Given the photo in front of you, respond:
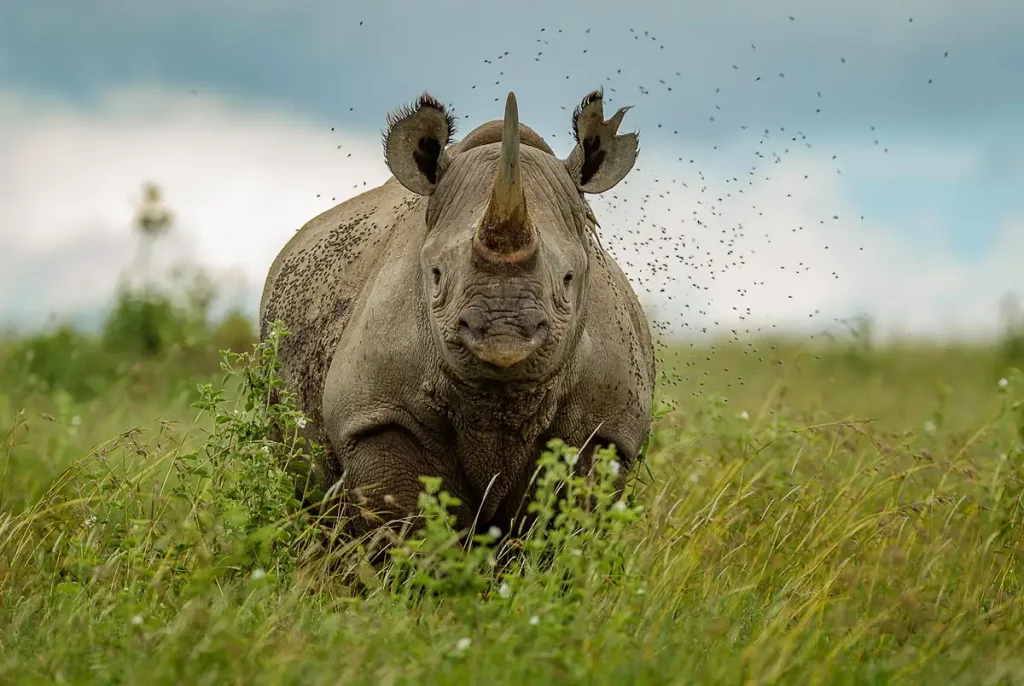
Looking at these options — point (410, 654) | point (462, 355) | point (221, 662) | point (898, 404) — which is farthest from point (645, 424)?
point (898, 404)

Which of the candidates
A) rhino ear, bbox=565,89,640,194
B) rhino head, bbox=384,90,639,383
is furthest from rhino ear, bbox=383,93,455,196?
rhino ear, bbox=565,89,640,194

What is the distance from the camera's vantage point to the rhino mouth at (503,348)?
484 cm

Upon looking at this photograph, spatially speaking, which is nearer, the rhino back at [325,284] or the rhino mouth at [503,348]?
the rhino mouth at [503,348]

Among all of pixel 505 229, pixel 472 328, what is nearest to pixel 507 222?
pixel 505 229

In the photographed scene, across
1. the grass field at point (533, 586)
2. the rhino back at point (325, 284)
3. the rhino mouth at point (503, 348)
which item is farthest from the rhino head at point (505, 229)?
Result: the grass field at point (533, 586)

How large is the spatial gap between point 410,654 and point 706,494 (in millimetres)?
3395

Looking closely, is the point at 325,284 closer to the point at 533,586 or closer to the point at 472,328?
the point at 472,328

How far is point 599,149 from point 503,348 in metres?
1.47

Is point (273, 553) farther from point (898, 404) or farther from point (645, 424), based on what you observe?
point (898, 404)

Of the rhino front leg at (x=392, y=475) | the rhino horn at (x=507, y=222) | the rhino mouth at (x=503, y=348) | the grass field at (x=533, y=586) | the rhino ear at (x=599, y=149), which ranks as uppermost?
the rhino ear at (x=599, y=149)

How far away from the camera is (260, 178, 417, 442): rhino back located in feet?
20.7

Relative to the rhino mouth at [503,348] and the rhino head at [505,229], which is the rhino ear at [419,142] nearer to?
the rhino head at [505,229]

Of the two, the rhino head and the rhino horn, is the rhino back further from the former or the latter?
the rhino horn

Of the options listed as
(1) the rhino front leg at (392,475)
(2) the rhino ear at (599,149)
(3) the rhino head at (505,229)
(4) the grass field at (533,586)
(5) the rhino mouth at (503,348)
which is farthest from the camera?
(2) the rhino ear at (599,149)
